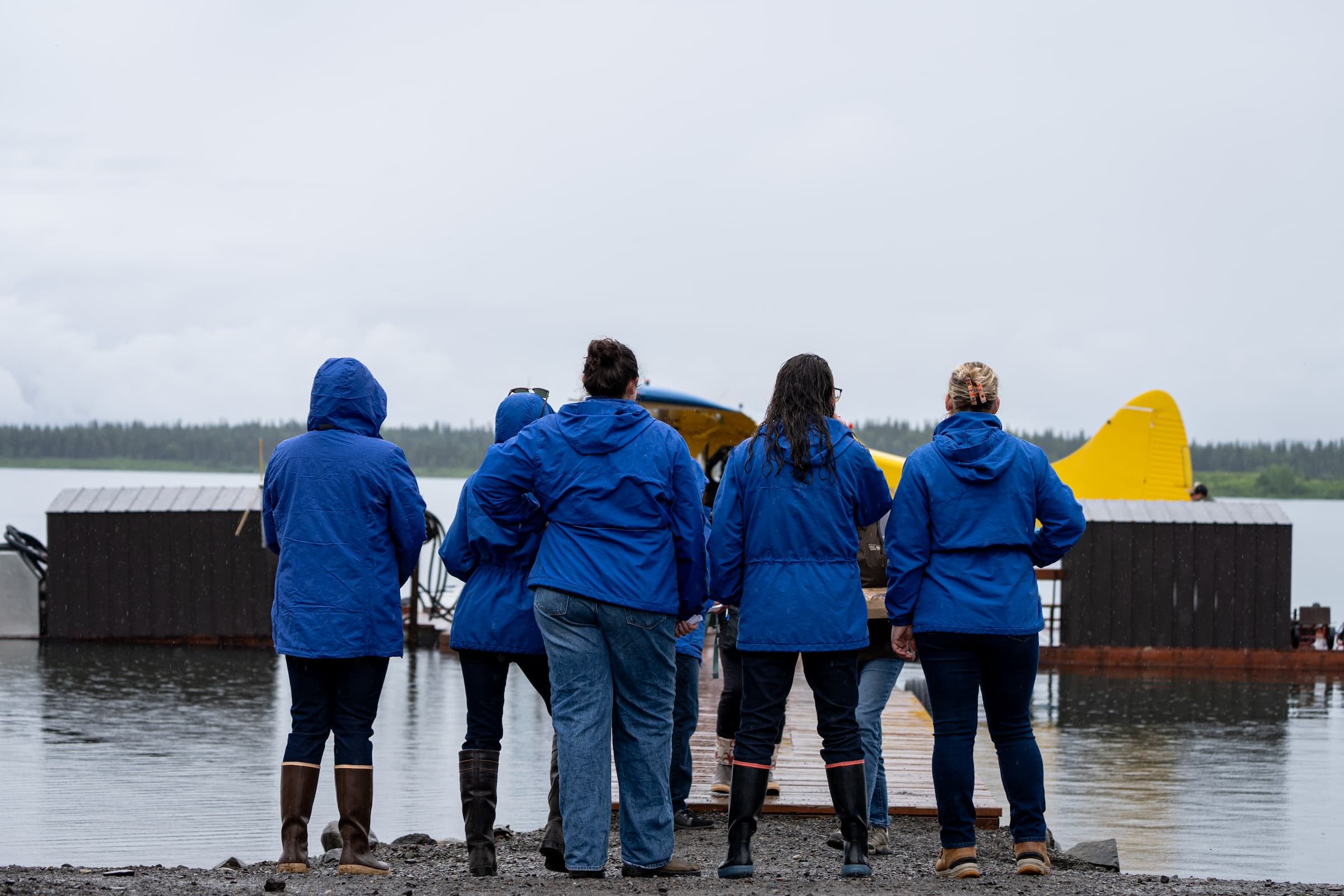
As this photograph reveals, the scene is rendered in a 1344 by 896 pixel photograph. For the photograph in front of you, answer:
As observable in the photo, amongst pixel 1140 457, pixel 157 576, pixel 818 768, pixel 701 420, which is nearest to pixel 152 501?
pixel 157 576

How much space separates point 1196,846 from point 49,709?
26.7ft

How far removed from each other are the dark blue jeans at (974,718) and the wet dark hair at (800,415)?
676 mm

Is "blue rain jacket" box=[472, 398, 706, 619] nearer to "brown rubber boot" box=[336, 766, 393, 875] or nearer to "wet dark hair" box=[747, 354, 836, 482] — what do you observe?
"wet dark hair" box=[747, 354, 836, 482]

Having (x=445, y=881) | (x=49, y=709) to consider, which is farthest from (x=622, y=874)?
(x=49, y=709)

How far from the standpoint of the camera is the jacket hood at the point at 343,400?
14.2 feet

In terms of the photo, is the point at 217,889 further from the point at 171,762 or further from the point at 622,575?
the point at 171,762

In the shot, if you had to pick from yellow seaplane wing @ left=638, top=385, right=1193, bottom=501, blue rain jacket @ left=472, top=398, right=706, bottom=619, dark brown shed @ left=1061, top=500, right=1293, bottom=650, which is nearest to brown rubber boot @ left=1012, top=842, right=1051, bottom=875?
blue rain jacket @ left=472, top=398, right=706, bottom=619

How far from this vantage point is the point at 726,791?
225 inches

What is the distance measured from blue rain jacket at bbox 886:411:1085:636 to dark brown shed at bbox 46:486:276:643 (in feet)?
41.5

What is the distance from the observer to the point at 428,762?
29.6 feet

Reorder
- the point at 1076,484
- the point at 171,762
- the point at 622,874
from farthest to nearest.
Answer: the point at 1076,484
the point at 171,762
the point at 622,874

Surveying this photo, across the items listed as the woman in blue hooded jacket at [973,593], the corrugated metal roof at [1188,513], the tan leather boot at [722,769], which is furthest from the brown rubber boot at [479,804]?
the corrugated metal roof at [1188,513]

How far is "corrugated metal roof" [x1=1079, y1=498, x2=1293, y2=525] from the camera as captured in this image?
1631cm

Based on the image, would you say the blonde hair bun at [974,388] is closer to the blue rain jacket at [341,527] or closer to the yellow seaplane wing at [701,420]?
the blue rain jacket at [341,527]
